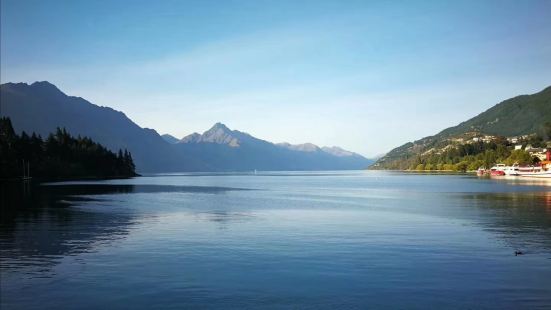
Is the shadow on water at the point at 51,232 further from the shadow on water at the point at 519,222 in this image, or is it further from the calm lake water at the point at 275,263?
the shadow on water at the point at 519,222

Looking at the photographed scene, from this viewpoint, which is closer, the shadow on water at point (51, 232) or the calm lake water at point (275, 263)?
the calm lake water at point (275, 263)

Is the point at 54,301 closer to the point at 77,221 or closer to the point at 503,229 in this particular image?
the point at 77,221

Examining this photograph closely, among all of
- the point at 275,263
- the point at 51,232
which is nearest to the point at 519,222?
the point at 275,263

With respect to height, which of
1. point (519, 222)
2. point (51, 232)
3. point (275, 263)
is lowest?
A: point (519, 222)

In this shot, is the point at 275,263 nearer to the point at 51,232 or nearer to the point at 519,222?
the point at 51,232

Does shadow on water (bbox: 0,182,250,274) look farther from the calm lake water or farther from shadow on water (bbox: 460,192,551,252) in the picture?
shadow on water (bbox: 460,192,551,252)

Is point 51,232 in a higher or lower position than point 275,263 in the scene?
higher

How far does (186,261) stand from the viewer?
109 feet

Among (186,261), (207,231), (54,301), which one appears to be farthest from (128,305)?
(207,231)

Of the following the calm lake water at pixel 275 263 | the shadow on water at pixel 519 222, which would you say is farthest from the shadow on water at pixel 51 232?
the shadow on water at pixel 519 222

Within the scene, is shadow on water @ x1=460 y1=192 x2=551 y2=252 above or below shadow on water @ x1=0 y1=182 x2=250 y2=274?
below

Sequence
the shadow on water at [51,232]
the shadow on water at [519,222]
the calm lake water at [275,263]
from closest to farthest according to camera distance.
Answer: the calm lake water at [275,263], the shadow on water at [51,232], the shadow on water at [519,222]

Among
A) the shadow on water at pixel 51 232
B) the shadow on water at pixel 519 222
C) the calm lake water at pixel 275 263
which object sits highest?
the shadow on water at pixel 51 232

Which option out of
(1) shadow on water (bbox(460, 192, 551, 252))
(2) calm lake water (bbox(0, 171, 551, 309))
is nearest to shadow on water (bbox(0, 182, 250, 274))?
(2) calm lake water (bbox(0, 171, 551, 309))
